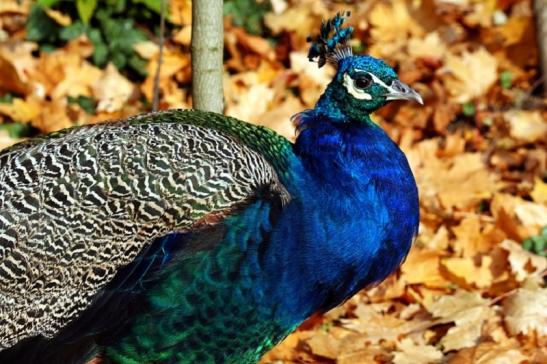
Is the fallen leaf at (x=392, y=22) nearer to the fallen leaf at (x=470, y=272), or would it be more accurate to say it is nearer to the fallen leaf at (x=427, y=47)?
the fallen leaf at (x=427, y=47)

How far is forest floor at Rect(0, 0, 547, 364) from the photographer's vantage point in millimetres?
3982

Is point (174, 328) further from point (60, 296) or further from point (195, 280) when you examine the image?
point (60, 296)

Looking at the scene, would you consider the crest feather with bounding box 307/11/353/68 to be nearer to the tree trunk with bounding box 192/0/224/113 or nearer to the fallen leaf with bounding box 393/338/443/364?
the tree trunk with bounding box 192/0/224/113

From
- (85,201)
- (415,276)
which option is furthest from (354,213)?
(415,276)

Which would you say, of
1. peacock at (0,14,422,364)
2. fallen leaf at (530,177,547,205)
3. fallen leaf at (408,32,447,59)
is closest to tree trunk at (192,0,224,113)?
peacock at (0,14,422,364)

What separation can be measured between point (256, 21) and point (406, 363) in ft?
8.68

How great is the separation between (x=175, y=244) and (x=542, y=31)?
9.93 feet

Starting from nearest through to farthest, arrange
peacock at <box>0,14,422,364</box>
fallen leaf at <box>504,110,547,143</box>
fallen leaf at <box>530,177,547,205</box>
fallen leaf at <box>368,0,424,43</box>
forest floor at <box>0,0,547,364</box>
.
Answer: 1. peacock at <box>0,14,422,364</box>
2. forest floor at <box>0,0,547,364</box>
3. fallen leaf at <box>530,177,547,205</box>
4. fallen leaf at <box>504,110,547,143</box>
5. fallen leaf at <box>368,0,424,43</box>

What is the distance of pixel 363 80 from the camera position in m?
3.40

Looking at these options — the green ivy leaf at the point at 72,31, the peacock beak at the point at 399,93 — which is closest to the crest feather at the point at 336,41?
the peacock beak at the point at 399,93

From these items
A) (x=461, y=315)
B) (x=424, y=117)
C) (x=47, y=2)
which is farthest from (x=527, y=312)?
(x=47, y=2)

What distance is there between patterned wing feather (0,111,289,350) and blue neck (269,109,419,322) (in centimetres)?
13

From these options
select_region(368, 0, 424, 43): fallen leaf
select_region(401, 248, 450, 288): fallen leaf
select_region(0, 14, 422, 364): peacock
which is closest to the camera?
select_region(0, 14, 422, 364): peacock

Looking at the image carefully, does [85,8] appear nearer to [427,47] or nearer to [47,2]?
[47,2]
